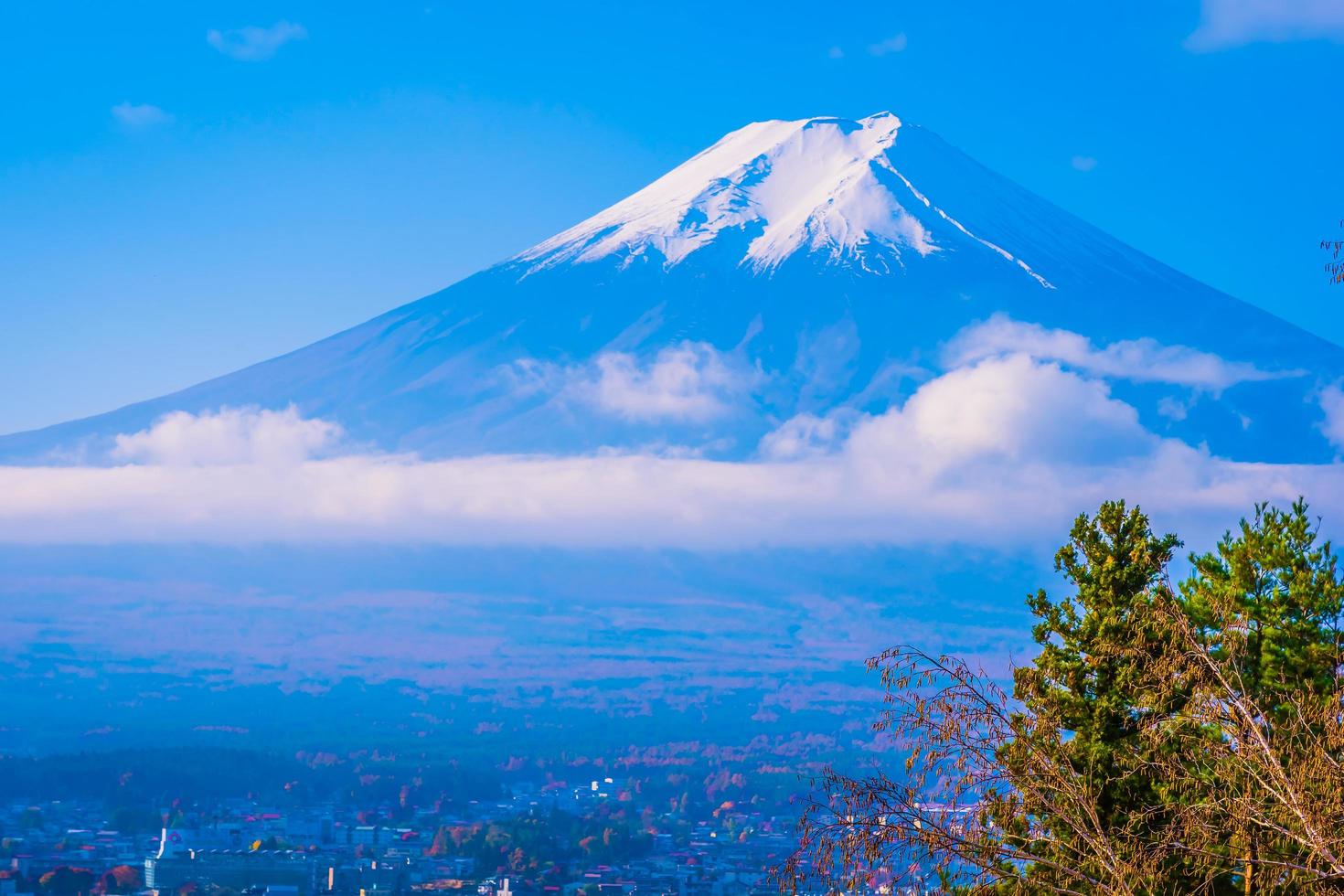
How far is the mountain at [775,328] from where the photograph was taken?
16362cm

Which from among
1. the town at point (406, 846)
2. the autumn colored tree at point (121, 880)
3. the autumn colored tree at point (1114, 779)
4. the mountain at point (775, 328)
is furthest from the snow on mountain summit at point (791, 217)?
the autumn colored tree at point (1114, 779)

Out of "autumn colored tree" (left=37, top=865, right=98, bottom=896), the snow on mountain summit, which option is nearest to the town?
"autumn colored tree" (left=37, top=865, right=98, bottom=896)

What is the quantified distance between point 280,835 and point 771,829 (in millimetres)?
16971

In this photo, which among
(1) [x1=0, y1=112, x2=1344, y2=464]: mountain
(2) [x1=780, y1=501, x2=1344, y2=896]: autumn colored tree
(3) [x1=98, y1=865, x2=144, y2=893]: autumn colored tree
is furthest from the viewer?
(1) [x1=0, y1=112, x2=1344, y2=464]: mountain

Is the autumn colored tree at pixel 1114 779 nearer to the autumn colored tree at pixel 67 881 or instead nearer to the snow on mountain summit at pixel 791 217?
the autumn colored tree at pixel 67 881

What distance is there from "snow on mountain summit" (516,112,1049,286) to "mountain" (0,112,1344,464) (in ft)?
0.91

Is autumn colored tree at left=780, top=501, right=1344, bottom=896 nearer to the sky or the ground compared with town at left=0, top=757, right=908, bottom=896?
nearer to the sky

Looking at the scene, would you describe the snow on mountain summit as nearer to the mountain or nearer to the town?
the mountain

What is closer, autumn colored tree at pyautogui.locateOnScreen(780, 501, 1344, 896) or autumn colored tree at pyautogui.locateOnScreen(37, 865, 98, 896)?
autumn colored tree at pyautogui.locateOnScreen(780, 501, 1344, 896)

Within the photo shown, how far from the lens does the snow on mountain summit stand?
6693 inches

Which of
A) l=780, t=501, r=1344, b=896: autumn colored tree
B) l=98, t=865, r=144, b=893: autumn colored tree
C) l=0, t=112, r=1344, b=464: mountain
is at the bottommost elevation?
l=98, t=865, r=144, b=893: autumn colored tree

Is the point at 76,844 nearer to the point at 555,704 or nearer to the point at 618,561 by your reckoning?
the point at 555,704

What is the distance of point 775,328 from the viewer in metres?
168

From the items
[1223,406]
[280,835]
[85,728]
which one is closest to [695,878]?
[280,835]
